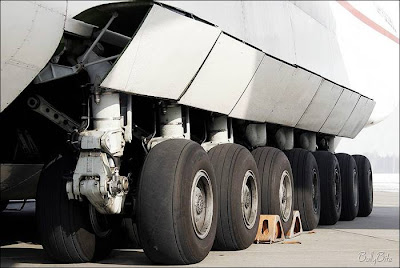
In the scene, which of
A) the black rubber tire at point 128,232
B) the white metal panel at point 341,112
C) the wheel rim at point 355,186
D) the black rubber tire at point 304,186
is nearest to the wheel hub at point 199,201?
the black rubber tire at point 128,232

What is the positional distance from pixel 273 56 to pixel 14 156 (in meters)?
3.52

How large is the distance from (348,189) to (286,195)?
3819 mm

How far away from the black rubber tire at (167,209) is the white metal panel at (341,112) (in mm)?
6980

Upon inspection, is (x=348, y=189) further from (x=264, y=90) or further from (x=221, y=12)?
(x=221, y=12)

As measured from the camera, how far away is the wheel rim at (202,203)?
24.9ft

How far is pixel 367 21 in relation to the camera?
17297 millimetres

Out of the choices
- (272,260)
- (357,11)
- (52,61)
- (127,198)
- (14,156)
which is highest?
(357,11)

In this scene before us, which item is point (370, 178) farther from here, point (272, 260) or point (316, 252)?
point (272, 260)

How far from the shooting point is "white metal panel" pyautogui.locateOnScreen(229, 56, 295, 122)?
9.55 meters

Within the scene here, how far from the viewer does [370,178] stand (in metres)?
16.5

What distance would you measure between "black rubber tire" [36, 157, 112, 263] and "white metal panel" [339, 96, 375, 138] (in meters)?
8.80

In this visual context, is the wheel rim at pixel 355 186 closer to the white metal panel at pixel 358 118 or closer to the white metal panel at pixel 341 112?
the white metal panel at pixel 358 118

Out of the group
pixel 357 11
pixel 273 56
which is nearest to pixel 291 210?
pixel 273 56
